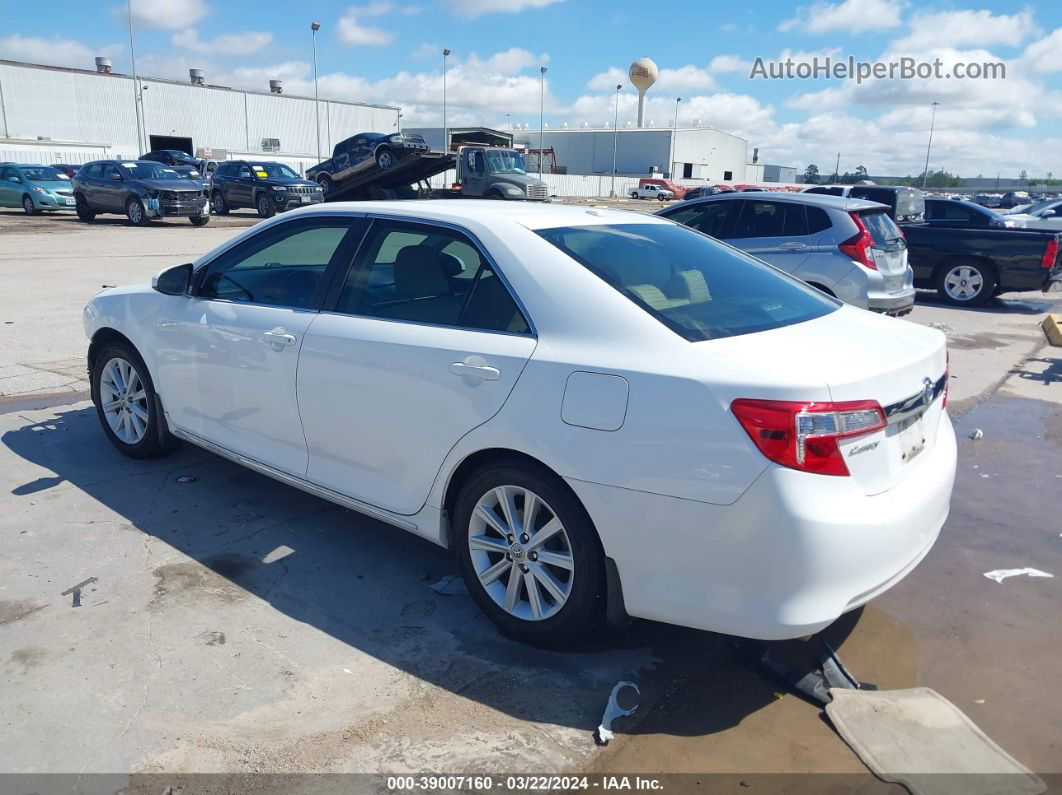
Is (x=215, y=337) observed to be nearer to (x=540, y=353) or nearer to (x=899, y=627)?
(x=540, y=353)

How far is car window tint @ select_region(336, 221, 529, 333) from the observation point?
3.46 m

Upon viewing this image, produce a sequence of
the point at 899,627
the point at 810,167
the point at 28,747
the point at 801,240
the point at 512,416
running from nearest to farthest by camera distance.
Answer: the point at 28,747
the point at 512,416
the point at 899,627
the point at 801,240
the point at 810,167

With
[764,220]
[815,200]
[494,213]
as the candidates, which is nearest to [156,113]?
[764,220]

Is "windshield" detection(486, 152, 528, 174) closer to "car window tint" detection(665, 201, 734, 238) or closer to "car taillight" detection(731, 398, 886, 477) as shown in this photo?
"car window tint" detection(665, 201, 734, 238)

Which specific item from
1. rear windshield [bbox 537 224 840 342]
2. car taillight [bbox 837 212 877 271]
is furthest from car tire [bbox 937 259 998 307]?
rear windshield [bbox 537 224 840 342]

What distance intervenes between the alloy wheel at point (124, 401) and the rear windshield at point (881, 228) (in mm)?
7601

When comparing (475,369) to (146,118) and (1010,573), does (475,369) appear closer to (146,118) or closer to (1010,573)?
(1010,573)

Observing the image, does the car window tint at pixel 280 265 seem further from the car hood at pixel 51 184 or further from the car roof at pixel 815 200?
the car hood at pixel 51 184

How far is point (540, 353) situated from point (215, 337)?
2.15m

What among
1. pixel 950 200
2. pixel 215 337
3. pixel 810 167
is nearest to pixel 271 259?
pixel 215 337

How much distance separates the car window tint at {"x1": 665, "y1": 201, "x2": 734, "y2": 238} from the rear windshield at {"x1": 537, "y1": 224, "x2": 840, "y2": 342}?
20.4ft

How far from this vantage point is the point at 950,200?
16.4 meters

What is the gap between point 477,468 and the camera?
11.1 feet

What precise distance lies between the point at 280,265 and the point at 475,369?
1.94 meters
